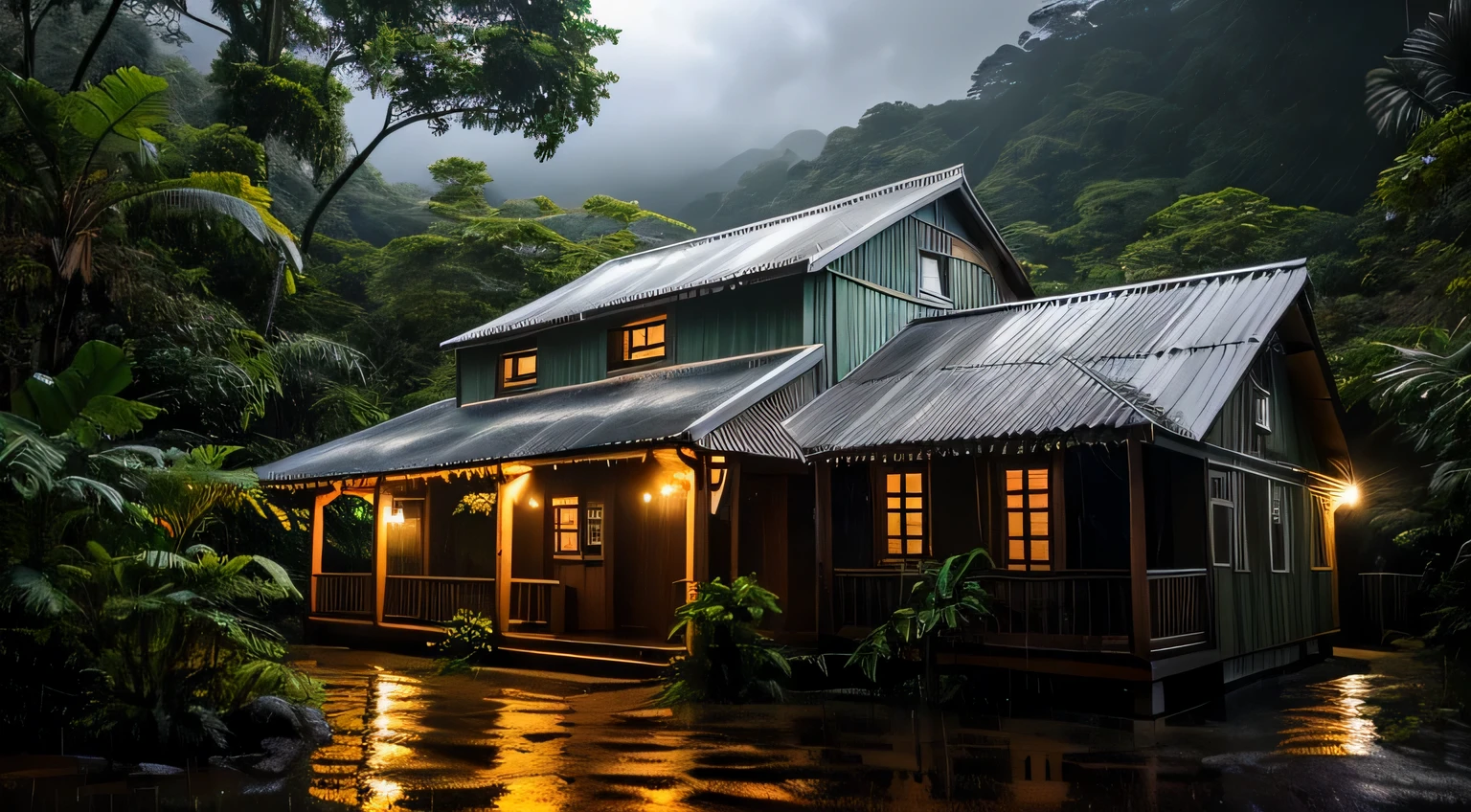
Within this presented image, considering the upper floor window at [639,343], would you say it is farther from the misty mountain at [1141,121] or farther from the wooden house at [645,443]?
the misty mountain at [1141,121]

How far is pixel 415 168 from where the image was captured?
3760 inches

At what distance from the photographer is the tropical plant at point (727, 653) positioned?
12.4m

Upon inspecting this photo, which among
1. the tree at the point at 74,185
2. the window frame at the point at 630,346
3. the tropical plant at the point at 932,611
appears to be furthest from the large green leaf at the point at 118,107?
the tropical plant at the point at 932,611

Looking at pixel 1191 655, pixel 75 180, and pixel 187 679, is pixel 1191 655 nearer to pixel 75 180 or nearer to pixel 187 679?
pixel 187 679

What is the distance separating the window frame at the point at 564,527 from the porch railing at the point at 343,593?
11.6 feet

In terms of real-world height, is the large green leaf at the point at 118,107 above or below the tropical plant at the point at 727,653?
above

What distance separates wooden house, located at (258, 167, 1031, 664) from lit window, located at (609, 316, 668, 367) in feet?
0.13

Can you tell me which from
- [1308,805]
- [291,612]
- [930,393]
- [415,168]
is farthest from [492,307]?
[415,168]

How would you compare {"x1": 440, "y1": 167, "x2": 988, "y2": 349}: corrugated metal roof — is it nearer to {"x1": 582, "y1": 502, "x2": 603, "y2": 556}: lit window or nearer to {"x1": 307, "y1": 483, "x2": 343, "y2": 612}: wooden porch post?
{"x1": 582, "y1": 502, "x2": 603, "y2": 556}: lit window

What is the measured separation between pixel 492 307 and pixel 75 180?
1872cm

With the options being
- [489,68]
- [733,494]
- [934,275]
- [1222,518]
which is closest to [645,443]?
[733,494]

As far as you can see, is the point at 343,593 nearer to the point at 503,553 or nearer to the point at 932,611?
the point at 503,553

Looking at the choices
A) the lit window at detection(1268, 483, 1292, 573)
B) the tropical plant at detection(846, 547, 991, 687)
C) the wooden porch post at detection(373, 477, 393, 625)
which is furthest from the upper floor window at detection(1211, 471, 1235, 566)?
the wooden porch post at detection(373, 477, 393, 625)

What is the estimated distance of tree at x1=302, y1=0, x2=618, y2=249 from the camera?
1281 inches
